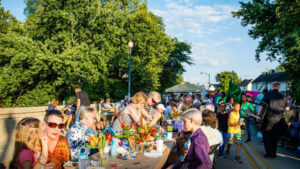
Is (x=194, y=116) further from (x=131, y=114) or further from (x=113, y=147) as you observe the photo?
(x=131, y=114)

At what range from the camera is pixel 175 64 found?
4341 centimetres

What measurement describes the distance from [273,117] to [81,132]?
6.10 m

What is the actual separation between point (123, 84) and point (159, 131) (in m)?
24.1

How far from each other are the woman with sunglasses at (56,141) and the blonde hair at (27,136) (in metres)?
0.46

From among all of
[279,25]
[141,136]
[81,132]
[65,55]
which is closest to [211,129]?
[141,136]

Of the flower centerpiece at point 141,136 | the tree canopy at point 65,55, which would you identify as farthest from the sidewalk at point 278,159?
the tree canopy at point 65,55

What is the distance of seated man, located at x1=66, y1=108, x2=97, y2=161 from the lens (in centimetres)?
372

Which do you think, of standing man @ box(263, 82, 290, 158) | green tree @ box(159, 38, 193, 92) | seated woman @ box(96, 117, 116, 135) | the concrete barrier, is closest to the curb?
standing man @ box(263, 82, 290, 158)

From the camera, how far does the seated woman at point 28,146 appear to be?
261cm

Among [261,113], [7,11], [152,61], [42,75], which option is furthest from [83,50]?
[261,113]

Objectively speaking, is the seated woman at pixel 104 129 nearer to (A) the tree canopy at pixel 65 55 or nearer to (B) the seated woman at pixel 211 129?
(B) the seated woman at pixel 211 129

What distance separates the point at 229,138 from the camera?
7.07 m

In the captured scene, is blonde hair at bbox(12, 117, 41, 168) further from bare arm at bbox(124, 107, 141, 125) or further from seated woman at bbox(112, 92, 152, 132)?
bare arm at bbox(124, 107, 141, 125)

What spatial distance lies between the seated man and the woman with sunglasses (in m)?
0.19
